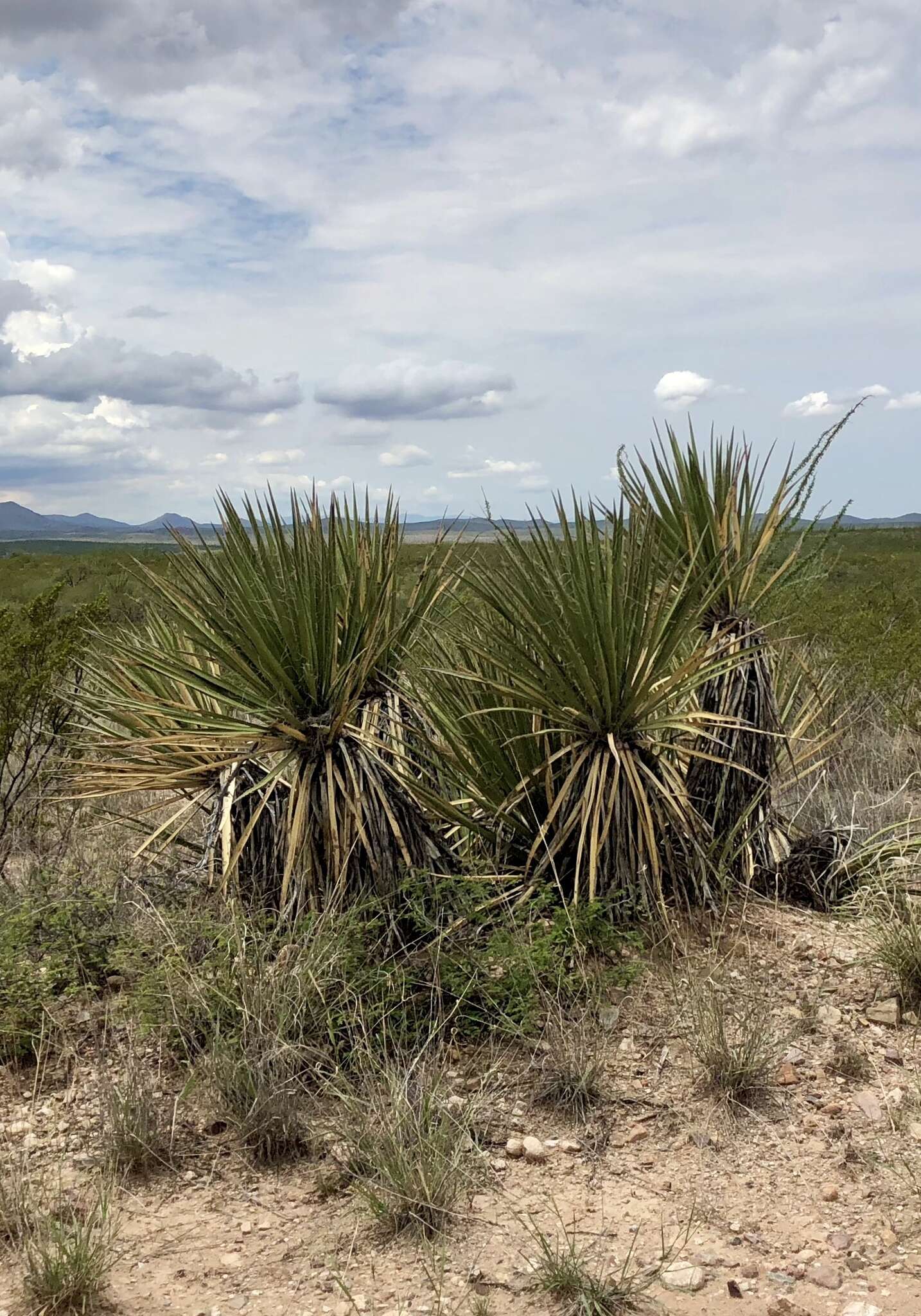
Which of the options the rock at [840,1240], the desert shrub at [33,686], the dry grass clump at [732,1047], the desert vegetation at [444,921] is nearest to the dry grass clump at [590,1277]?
the desert vegetation at [444,921]

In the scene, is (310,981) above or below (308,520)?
below

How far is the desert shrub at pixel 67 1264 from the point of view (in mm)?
2840

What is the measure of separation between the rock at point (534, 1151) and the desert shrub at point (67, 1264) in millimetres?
1338

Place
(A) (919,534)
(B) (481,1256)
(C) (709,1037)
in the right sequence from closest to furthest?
(B) (481,1256) < (C) (709,1037) < (A) (919,534)

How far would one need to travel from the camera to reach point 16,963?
14.3 feet

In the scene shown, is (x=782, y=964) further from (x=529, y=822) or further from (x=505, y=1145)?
(x=505, y=1145)

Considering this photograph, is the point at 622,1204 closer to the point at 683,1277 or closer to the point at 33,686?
the point at 683,1277

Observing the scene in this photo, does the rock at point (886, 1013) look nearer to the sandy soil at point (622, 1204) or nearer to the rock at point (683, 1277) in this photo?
the sandy soil at point (622, 1204)

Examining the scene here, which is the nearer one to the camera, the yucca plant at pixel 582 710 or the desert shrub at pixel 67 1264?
the desert shrub at pixel 67 1264

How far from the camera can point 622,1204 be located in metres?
3.35

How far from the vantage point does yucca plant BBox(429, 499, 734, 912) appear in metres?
4.57

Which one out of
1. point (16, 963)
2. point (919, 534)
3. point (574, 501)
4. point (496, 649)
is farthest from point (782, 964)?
point (919, 534)

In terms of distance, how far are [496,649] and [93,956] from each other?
2.23 meters

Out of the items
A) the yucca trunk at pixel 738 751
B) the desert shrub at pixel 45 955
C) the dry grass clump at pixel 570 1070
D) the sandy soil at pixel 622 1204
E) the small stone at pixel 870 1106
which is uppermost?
the yucca trunk at pixel 738 751
